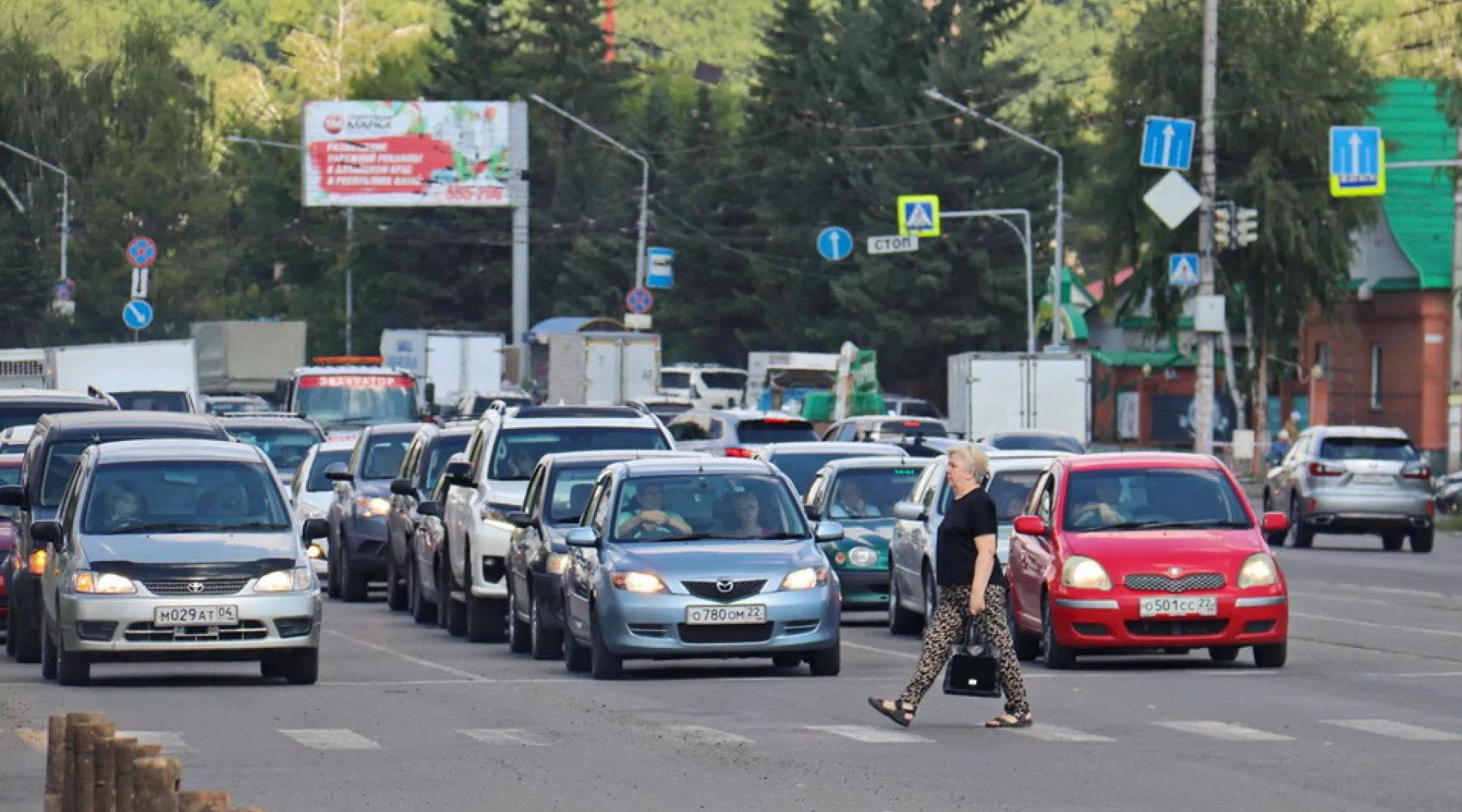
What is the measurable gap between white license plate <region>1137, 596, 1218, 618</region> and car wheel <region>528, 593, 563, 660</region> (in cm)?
422

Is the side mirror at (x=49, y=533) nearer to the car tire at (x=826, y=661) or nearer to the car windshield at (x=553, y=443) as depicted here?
the car tire at (x=826, y=661)

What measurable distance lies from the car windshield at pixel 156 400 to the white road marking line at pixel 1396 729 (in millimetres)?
30921

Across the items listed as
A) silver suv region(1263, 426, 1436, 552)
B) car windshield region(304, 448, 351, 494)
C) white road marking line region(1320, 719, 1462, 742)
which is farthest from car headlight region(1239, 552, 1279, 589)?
silver suv region(1263, 426, 1436, 552)

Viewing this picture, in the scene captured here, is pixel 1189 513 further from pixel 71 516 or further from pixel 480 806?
pixel 480 806

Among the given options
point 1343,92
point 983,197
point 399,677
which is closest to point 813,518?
point 399,677

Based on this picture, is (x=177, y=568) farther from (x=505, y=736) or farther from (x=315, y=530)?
(x=505, y=736)

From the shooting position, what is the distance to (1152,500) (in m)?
21.2

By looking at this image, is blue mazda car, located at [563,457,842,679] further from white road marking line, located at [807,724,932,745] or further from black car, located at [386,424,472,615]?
black car, located at [386,424,472,615]

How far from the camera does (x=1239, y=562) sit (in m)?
20.4

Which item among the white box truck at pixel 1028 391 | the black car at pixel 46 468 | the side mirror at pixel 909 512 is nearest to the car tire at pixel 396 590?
the black car at pixel 46 468

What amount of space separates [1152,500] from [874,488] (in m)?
6.48

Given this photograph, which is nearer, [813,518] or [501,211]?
[813,518]

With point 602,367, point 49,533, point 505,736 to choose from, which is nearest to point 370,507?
point 49,533

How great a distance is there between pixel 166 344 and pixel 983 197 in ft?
132
